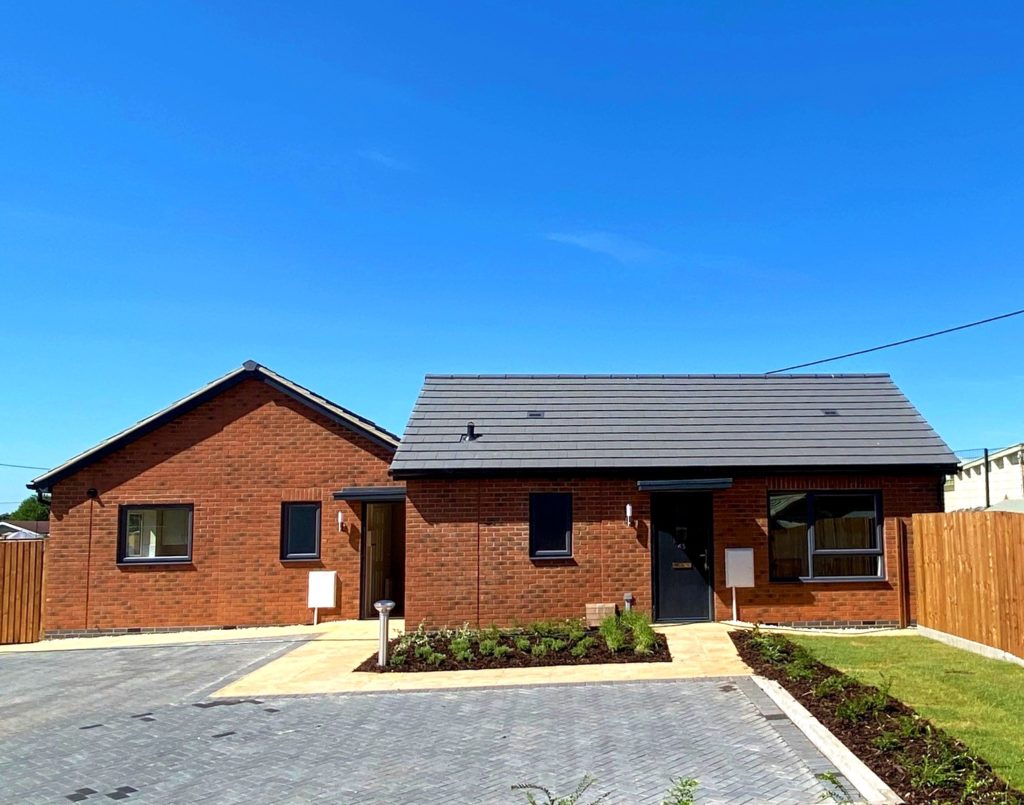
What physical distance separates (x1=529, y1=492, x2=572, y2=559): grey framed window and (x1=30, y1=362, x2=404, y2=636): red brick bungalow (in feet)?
11.3

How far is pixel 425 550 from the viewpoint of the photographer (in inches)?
539

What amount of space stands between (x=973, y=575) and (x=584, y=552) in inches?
Result: 229

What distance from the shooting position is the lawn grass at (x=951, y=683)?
675 cm

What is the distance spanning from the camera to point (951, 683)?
29.5 feet

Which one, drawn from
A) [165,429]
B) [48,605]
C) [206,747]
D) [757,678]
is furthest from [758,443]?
[48,605]

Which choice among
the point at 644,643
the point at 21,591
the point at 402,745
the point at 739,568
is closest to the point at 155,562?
the point at 21,591

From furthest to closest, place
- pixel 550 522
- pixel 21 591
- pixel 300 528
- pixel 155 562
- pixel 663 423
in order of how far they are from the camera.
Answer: pixel 300 528
pixel 155 562
pixel 21 591
pixel 663 423
pixel 550 522

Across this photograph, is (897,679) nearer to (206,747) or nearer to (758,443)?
(758,443)

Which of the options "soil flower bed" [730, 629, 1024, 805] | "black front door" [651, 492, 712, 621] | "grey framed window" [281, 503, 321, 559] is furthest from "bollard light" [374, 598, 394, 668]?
"grey framed window" [281, 503, 321, 559]

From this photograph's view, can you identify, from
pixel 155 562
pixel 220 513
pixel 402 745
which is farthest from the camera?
pixel 220 513

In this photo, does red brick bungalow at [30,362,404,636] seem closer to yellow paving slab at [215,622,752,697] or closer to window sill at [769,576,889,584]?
yellow paving slab at [215,622,752,697]

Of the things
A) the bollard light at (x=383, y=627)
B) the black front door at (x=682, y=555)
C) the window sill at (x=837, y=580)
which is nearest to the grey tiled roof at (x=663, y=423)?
the black front door at (x=682, y=555)

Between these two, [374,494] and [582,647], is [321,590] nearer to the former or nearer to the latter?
[374,494]

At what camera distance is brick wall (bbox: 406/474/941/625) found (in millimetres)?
13625
